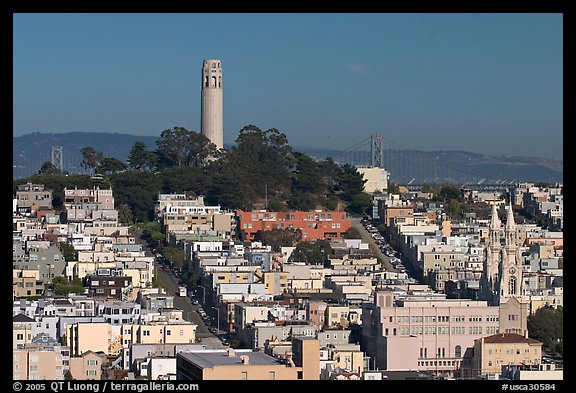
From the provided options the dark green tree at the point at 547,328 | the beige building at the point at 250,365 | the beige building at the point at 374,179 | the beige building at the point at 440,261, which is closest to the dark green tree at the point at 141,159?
the beige building at the point at 374,179

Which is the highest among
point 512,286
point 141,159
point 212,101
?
point 212,101

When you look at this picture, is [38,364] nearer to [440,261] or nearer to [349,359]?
[349,359]

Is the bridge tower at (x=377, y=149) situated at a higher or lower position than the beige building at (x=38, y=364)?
higher

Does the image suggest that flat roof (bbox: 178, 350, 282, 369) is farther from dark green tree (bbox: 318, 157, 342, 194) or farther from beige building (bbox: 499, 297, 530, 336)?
dark green tree (bbox: 318, 157, 342, 194)

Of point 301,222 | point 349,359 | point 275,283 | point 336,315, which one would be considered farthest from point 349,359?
point 301,222

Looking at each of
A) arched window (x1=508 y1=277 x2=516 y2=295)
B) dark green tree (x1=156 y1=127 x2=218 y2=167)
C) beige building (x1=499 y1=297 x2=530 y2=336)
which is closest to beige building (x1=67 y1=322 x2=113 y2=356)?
beige building (x1=499 y1=297 x2=530 y2=336)

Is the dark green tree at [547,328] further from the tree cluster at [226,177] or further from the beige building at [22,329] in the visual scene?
the tree cluster at [226,177]
